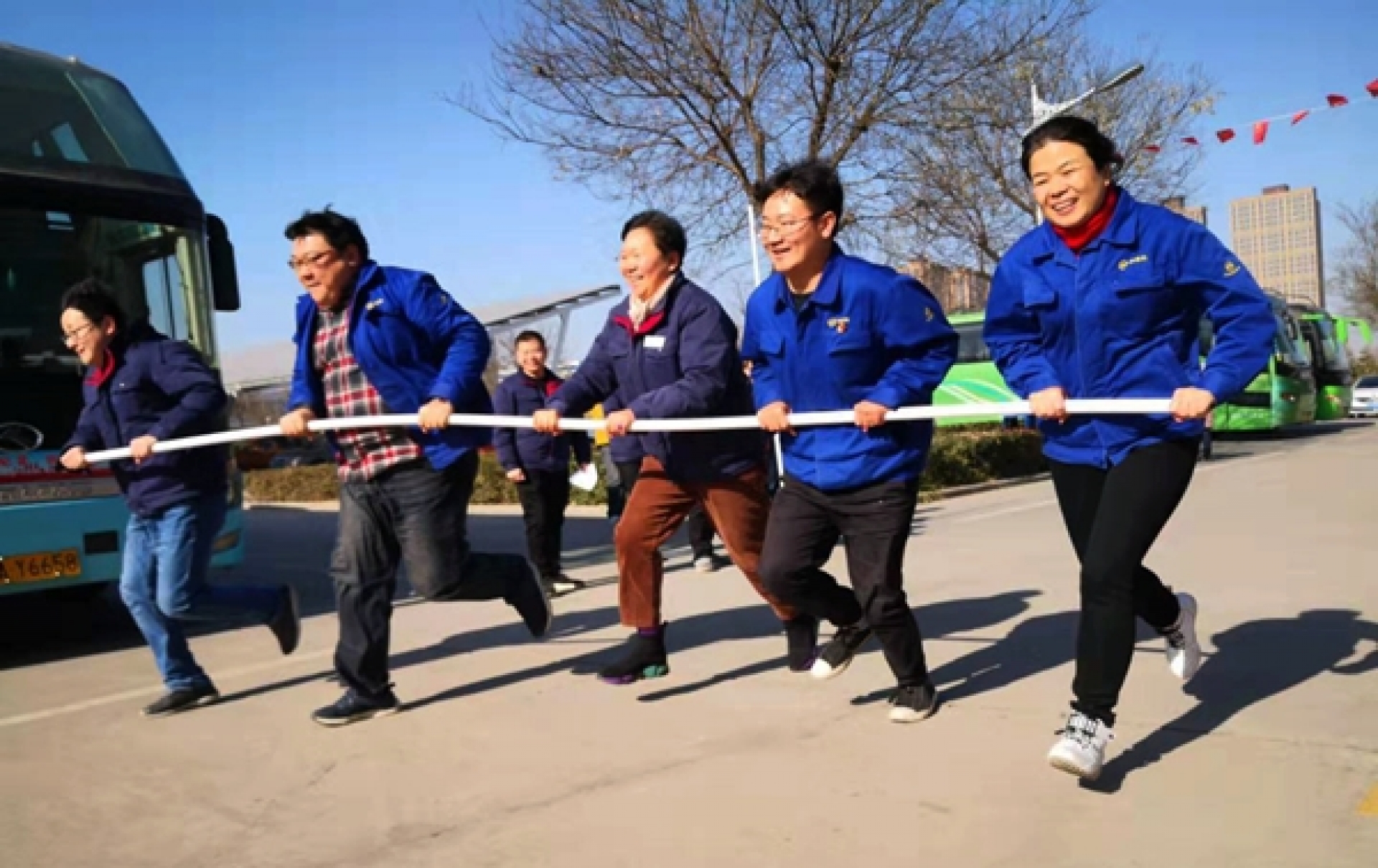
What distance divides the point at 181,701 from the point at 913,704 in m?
3.05

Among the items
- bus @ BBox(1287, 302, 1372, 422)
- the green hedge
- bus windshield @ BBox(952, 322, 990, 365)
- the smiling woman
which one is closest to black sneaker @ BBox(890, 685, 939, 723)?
the smiling woman

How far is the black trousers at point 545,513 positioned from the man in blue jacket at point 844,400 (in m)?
3.94

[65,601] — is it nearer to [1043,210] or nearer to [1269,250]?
[1043,210]

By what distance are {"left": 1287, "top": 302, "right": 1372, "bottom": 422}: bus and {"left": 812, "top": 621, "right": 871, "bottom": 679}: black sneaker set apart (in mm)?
27275

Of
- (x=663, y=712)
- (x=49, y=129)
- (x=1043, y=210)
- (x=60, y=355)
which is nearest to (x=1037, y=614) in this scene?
(x=663, y=712)

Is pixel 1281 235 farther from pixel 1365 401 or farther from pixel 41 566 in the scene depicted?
pixel 41 566

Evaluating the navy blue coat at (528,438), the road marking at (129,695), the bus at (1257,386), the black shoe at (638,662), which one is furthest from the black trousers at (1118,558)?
the bus at (1257,386)

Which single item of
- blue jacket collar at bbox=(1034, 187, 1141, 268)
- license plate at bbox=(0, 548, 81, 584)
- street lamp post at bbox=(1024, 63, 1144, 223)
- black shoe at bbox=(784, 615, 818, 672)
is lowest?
black shoe at bbox=(784, 615, 818, 672)

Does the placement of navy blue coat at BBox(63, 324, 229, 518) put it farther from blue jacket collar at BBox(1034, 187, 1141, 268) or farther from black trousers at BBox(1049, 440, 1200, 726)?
black trousers at BBox(1049, 440, 1200, 726)

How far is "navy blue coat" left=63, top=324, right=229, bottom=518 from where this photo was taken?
5363 mm

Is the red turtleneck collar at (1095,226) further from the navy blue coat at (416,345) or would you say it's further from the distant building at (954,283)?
the distant building at (954,283)

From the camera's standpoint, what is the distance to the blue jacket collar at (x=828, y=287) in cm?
447

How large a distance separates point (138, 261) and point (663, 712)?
4560 mm

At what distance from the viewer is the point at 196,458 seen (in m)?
5.45
